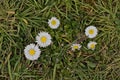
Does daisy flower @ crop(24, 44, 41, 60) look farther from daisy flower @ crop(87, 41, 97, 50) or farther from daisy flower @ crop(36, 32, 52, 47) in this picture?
daisy flower @ crop(87, 41, 97, 50)

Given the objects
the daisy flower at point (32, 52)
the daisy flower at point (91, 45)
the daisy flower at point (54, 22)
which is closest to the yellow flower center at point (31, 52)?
the daisy flower at point (32, 52)

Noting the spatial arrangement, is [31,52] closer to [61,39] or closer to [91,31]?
[61,39]

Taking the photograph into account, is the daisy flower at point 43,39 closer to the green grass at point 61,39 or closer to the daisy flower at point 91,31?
the green grass at point 61,39

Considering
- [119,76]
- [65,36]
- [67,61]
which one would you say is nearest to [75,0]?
[65,36]

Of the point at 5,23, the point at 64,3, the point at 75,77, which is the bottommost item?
the point at 75,77

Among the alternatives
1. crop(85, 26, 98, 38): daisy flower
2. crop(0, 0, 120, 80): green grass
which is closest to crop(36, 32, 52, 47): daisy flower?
crop(0, 0, 120, 80): green grass

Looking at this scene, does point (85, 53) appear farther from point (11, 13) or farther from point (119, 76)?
point (11, 13)
